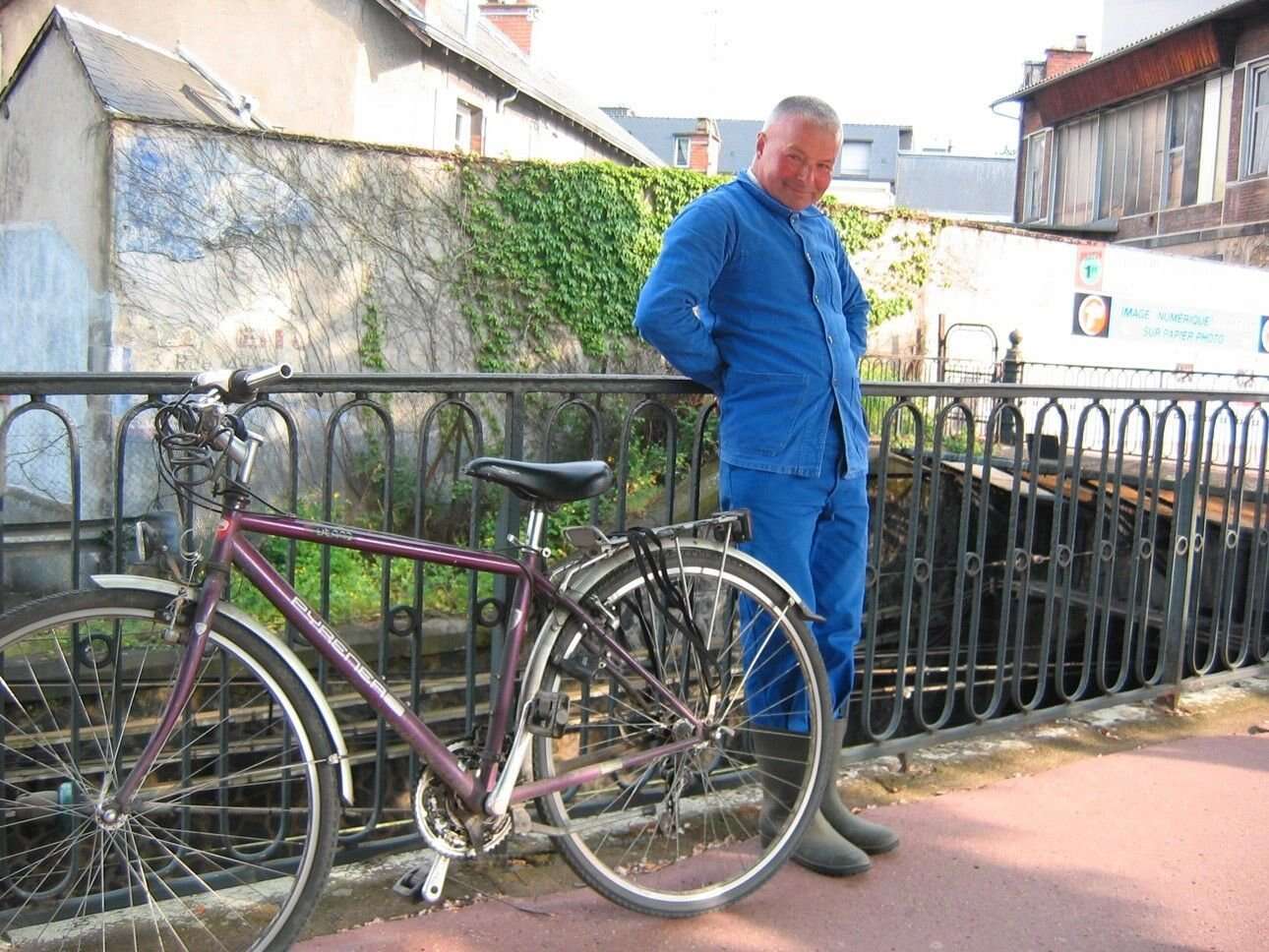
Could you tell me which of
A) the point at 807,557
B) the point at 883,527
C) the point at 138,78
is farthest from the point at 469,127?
the point at 807,557

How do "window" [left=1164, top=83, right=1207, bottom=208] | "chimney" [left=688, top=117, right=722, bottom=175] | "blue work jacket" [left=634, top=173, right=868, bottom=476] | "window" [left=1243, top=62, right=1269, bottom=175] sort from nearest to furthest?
"blue work jacket" [left=634, top=173, right=868, bottom=476]
"window" [left=1243, top=62, right=1269, bottom=175]
"window" [left=1164, top=83, right=1207, bottom=208]
"chimney" [left=688, top=117, right=722, bottom=175]

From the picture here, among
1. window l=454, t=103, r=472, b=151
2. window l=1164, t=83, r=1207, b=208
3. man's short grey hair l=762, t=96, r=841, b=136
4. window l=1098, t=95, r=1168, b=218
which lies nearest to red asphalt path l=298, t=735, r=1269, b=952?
man's short grey hair l=762, t=96, r=841, b=136

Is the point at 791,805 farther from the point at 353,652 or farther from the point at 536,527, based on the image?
the point at 353,652

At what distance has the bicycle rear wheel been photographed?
2775 millimetres

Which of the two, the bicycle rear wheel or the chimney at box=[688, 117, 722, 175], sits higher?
the chimney at box=[688, 117, 722, 175]

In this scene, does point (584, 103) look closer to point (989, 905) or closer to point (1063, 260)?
point (1063, 260)

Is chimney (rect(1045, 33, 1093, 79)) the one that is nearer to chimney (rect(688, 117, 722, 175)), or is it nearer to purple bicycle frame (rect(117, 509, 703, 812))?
chimney (rect(688, 117, 722, 175))

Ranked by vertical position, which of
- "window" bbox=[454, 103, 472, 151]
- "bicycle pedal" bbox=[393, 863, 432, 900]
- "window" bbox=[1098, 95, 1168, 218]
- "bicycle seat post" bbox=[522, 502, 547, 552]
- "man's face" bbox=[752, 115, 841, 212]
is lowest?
"bicycle pedal" bbox=[393, 863, 432, 900]

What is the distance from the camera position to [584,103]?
27156 mm

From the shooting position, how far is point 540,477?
258 centimetres

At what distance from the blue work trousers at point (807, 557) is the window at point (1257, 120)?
21.5m

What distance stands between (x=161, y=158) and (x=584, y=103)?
55.0ft

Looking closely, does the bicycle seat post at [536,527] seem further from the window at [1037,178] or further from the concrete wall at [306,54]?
the window at [1037,178]

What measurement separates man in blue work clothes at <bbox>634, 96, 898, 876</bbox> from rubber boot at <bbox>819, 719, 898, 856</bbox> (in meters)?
0.08
